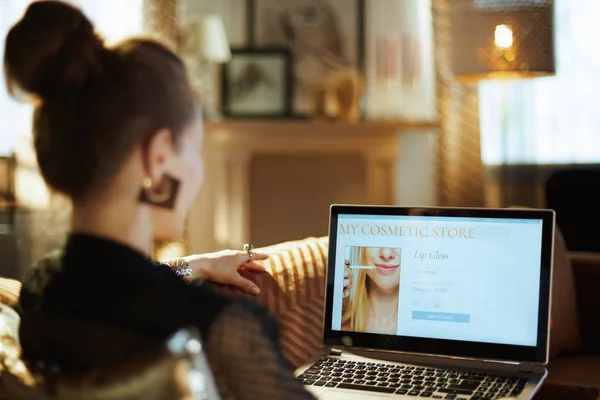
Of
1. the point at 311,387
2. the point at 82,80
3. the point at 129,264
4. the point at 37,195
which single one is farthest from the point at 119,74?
the point at 37,195

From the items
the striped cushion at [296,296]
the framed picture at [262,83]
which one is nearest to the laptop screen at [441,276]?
the striped cushion at [296,296]

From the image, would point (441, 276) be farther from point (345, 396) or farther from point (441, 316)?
point (345, 396)

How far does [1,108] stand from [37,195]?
0.52 m

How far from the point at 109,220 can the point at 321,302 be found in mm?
1039

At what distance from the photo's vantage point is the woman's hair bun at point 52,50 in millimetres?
941

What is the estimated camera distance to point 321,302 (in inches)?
76.6

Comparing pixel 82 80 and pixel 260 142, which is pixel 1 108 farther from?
pixel 82 80

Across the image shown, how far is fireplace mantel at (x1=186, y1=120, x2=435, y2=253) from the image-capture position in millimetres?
4992

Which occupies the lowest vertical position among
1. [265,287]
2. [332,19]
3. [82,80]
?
[265,287]

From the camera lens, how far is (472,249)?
4.94 ft

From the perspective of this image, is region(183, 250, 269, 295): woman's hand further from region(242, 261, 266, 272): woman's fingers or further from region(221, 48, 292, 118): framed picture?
region(221, 48, 292, 118): framed picture

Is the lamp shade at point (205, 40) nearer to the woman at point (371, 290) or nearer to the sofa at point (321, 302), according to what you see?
the sofa at point (321, 302)

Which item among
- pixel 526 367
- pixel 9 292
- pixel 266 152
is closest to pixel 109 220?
pixel 9 292

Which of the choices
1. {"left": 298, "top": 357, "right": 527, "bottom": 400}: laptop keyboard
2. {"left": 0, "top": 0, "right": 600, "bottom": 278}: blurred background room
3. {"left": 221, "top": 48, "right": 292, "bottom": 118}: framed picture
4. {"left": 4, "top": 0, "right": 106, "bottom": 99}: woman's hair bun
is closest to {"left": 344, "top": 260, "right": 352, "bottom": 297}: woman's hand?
{"left": 298, "top": 357, "right": 527, "bottom": 400}: laptop keyboard
